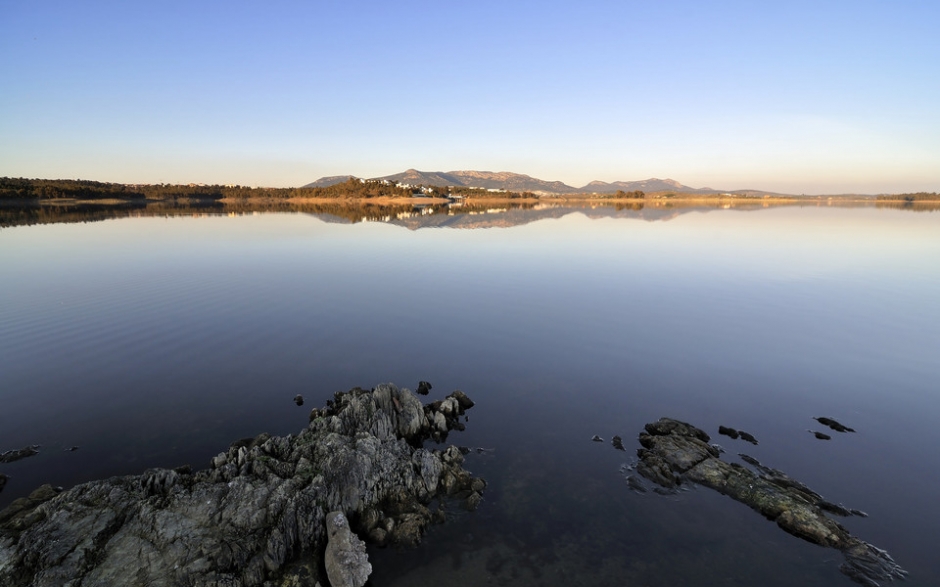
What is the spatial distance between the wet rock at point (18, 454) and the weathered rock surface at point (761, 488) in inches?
690

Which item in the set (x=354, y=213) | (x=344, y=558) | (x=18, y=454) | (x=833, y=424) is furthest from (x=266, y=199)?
(x=833, y=424)

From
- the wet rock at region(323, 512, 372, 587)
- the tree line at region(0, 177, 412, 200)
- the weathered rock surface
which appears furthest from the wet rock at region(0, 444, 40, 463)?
the tree line at region(0, 177, 412, 200)

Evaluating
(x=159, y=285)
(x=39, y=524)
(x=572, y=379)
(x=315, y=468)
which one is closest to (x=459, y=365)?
(x=572, y=379)

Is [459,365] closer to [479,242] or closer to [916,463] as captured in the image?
[916,463]

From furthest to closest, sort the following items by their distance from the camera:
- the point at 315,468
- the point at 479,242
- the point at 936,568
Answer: the point at 479,242
the point at 315,468
the point at 936,568

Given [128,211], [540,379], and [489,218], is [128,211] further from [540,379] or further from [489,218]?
[540,379]

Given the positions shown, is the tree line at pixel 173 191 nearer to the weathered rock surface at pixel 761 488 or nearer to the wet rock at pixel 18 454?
the wet rock at pixel 18 454

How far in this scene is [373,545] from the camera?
9.62 m

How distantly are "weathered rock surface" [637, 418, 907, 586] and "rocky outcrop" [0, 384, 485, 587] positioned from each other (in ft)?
19.0

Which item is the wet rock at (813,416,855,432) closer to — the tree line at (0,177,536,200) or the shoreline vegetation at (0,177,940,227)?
the shoreline vegetation at (0,177,940,227)

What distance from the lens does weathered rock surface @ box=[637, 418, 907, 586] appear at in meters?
9.27

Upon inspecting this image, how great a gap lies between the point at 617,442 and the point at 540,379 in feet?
14.3

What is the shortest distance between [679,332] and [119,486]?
75.0ft

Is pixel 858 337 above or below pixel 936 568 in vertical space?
above
